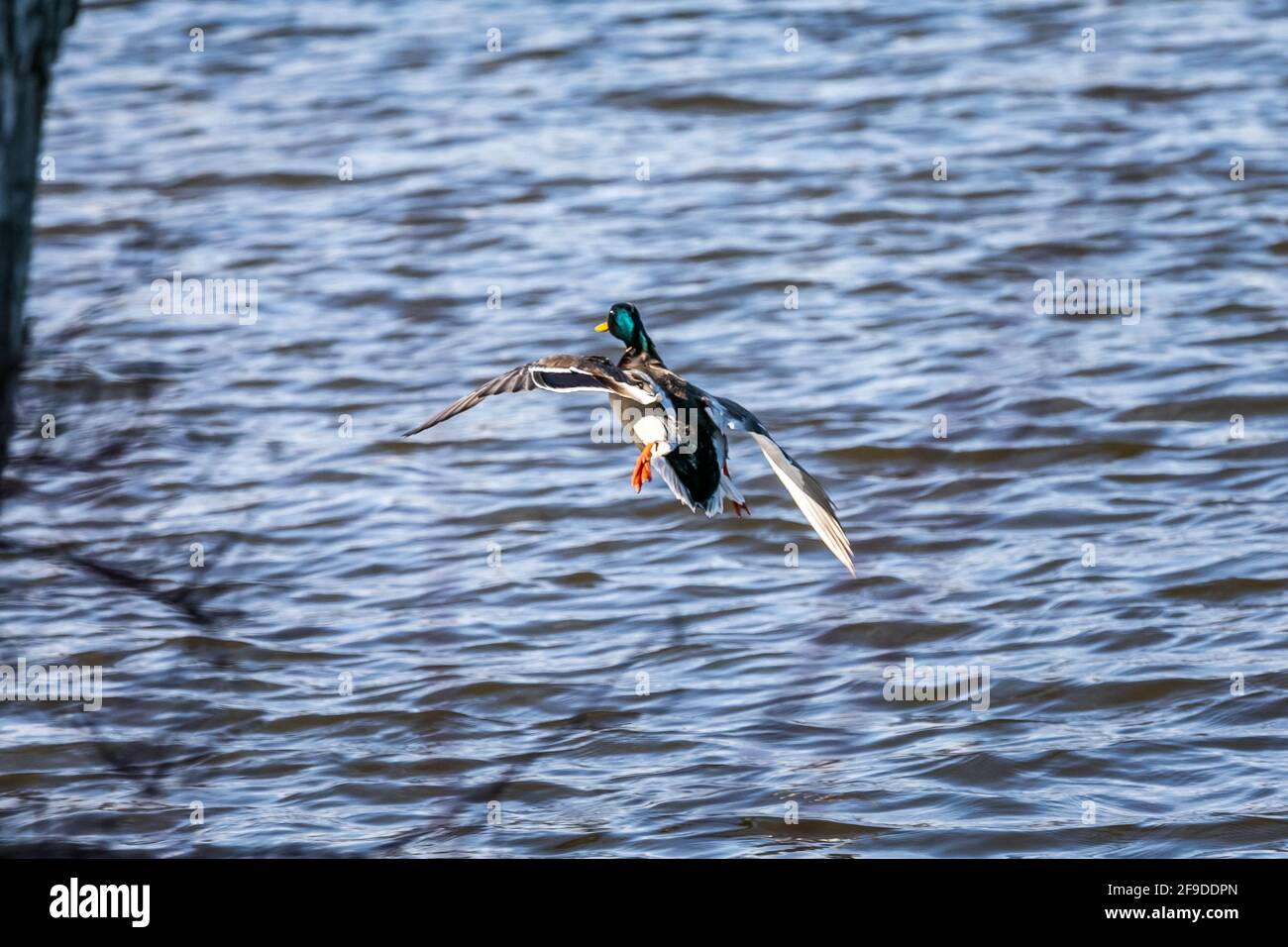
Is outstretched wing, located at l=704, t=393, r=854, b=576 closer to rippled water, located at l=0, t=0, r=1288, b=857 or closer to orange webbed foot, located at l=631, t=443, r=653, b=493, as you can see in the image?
orange webbed foot, located at l=631, t=443, r=653, b=493

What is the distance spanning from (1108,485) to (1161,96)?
6.16 metres

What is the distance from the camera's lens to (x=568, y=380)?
4836mm

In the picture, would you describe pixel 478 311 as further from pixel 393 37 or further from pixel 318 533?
pixel 393 37

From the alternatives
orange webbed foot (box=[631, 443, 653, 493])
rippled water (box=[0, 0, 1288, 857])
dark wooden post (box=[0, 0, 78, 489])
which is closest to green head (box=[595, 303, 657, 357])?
orange webbed foot (box=[631, 443, 653, 493])

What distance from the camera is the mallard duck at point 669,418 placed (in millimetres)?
4762

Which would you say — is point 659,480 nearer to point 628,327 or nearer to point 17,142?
point 628,327

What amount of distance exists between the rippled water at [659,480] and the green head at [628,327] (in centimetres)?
124

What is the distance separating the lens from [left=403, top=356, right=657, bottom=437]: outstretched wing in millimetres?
4746

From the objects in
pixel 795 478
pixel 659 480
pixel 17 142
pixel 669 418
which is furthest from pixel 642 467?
pixel 659 480

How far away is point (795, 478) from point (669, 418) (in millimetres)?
516

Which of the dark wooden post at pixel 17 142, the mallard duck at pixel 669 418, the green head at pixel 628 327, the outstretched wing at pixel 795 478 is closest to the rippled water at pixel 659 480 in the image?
the dark wooden post at pixel 17 142

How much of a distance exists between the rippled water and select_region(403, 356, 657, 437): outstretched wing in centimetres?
72

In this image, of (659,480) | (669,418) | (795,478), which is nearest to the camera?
(795,478)

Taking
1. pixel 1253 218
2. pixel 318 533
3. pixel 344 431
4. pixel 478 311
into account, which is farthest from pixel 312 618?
pixel 1253 218
